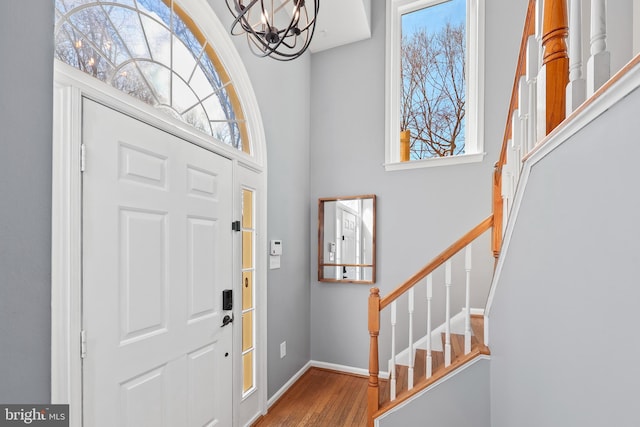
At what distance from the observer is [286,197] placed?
276 centimetres

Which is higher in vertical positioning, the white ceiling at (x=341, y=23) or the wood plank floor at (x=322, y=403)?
the white ceiling at (x=341, y=23)

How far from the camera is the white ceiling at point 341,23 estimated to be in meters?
2.63

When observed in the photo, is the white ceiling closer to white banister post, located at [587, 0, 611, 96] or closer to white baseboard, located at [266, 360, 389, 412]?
white banister post, located at [587, 0, 611, 96]

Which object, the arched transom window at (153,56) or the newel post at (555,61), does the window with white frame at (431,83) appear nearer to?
the arched transom window at (153,56)

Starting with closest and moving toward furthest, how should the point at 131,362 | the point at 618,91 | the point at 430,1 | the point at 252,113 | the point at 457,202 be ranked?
the point at 618,91 < the point at 131,362 < the point at 252,113 < the point at 457,202 < the point at 430,1

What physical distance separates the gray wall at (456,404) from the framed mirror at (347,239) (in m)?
1.22

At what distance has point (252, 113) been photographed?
2.27 m

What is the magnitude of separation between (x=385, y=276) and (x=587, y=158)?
2383mm

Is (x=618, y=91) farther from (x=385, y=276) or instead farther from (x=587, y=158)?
(x=385, y=276)

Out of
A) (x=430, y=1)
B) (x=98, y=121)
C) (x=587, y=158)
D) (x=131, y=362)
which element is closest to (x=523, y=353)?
(x=587, y=158)

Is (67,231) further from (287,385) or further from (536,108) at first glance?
(287,385)

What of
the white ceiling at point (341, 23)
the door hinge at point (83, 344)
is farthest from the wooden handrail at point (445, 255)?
the white ceiling at point (341, 23)

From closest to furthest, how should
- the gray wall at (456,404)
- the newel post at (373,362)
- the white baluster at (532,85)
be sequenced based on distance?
the white baluster at (532,85), the gray wall at (456,404), the newel post at (373,362)

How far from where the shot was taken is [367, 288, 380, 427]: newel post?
1924 millimetres
